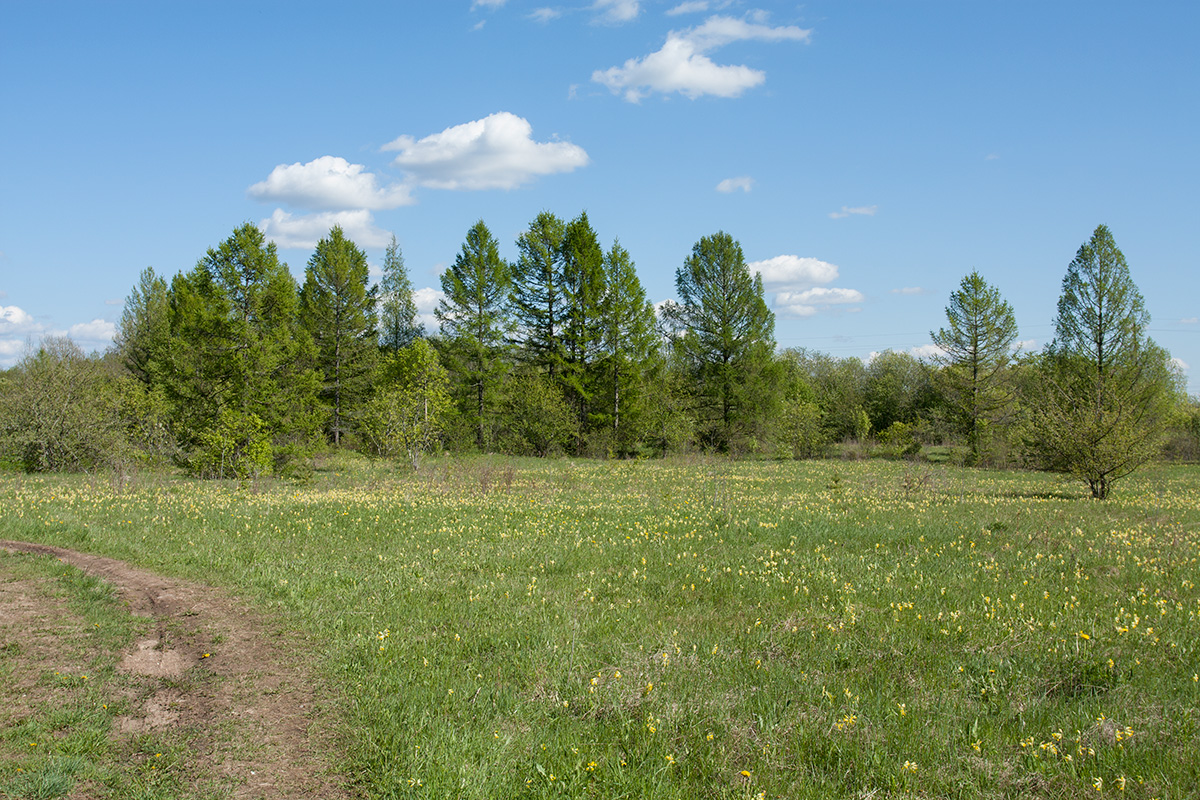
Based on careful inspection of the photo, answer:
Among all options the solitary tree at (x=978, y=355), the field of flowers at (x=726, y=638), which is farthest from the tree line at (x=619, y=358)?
the field of flowers at (x=726, y=638)

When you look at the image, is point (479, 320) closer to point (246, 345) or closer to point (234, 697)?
point (246, 345)

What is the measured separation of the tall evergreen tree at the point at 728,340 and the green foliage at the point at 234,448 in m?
26.8

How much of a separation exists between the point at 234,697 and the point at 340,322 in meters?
42.2

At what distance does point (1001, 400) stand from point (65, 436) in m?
47.8

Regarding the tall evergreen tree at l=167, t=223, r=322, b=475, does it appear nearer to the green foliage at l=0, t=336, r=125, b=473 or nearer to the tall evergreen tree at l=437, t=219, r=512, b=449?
the green foliage at l=0, t=336, r=125, b=473

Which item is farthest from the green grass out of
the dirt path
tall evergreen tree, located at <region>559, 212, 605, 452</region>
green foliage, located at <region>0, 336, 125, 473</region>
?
tall evergreen tree, located at <region>559, 212, 605, 452</region>

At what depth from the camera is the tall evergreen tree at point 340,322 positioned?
145 feet

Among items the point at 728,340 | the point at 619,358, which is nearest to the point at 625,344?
the point at 619,358

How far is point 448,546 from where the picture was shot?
11328mm

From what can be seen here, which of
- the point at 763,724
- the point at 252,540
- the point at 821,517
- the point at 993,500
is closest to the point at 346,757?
the point at 763,724

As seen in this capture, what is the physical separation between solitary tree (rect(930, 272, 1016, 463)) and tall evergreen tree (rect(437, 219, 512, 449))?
27.4 metres

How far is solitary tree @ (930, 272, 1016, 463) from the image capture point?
42000 mm

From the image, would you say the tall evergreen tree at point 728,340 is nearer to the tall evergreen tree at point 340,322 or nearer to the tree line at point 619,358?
the tree line at point 619,358

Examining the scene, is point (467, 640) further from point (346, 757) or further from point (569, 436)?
point (569, 436)
